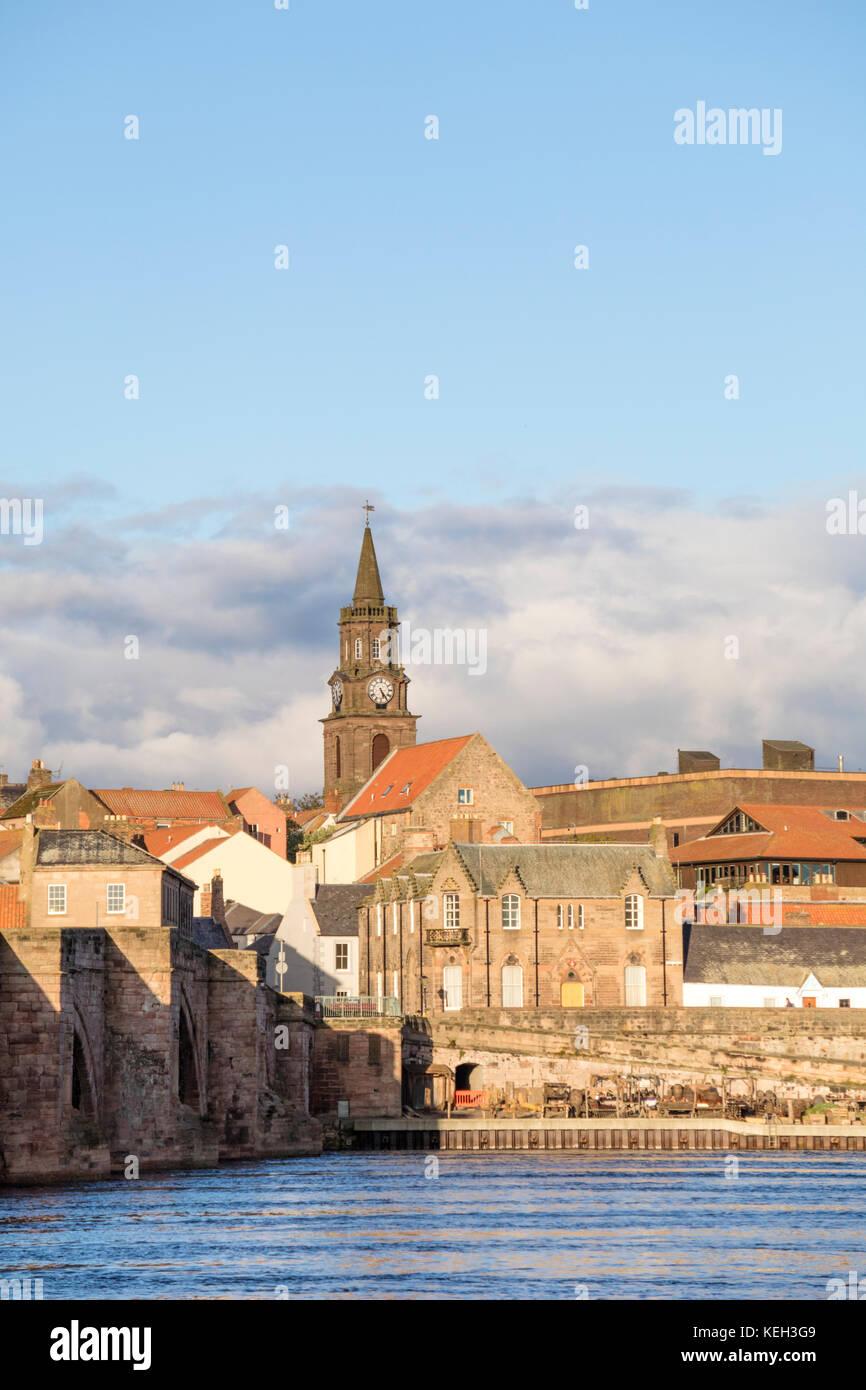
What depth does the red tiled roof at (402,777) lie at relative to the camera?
123625 millimetres

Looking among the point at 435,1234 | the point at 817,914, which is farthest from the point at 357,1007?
the point at 435,1234

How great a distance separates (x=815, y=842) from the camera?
118438mm

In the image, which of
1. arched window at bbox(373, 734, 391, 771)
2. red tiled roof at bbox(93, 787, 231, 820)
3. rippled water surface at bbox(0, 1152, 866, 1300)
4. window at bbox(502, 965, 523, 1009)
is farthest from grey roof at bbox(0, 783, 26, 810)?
rippled water surface at bbox(0, 1152, 866, 1300)

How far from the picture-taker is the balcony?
3780 inches

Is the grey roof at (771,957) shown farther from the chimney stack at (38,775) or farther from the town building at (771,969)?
the chimney stack at (38,775)

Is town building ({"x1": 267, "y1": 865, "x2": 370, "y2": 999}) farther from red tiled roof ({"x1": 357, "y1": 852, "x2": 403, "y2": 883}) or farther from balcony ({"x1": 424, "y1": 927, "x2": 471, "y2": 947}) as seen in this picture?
balcony ({"x1": 424, "y1": 927, "x2": 471, "y2": 947})

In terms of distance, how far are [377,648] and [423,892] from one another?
175 feet

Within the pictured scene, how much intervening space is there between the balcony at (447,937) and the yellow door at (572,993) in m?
4.96

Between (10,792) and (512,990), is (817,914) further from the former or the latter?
(10,792)

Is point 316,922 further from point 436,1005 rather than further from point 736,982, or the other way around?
point 736,982

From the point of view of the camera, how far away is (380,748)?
481 ft

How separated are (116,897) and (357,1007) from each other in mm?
23164
